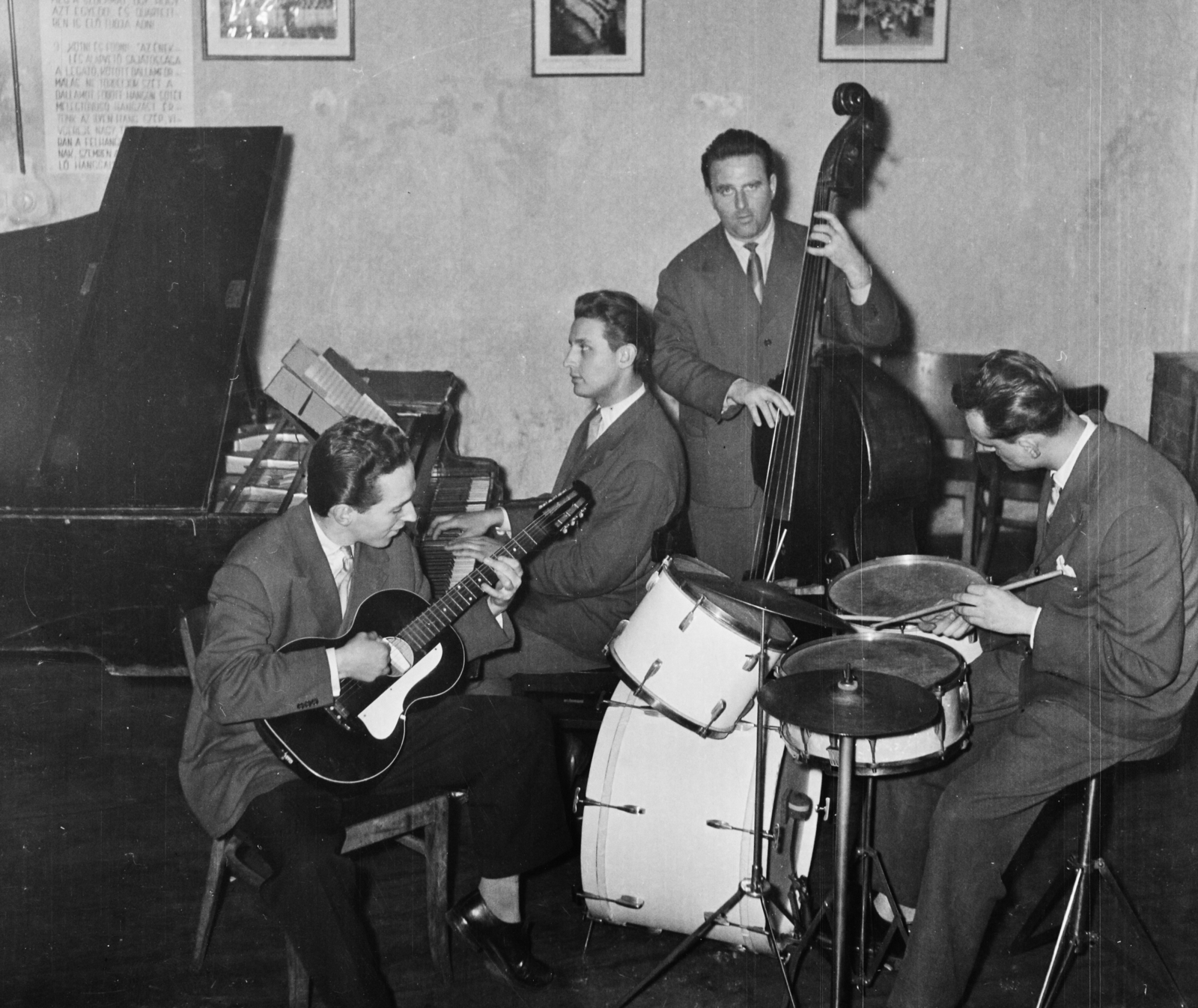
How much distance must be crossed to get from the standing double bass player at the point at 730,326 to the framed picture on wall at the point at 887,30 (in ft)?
5.87

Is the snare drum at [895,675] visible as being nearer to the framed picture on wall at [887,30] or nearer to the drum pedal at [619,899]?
the drum pedal at [619,899]

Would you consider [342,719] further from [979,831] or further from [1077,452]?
[1077,452]

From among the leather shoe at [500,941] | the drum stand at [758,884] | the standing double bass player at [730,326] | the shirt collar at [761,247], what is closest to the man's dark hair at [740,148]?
the standing double bass player at [730,326]

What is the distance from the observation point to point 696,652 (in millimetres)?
2768

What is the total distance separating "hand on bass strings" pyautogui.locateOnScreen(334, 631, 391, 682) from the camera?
8.92 ft

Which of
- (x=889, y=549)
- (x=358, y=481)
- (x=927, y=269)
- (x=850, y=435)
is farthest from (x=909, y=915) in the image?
(x=927, y=269)

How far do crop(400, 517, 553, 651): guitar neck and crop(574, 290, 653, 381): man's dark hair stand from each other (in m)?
0.78

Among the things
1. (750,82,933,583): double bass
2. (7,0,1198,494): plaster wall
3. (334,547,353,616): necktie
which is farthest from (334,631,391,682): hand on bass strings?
(7,0,1198,494): plaster wall

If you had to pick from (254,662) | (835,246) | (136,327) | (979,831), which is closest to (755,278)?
(835,246)

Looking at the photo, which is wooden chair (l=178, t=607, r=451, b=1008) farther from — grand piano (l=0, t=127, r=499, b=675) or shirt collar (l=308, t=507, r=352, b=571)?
grand piano (l=0, t=127, r=499, b=675)

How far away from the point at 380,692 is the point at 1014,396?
1.57 m

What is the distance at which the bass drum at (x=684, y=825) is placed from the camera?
112 inches

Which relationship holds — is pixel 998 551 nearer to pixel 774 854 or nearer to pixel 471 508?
pixel 471 508

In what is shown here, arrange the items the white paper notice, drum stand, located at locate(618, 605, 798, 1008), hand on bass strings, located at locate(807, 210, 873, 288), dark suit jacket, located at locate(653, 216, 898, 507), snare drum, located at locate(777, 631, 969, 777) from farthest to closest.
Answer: the white paper notice, dark suit jacket, located at locate(653, 216, 898, 507), hand on bass strings, located at locate(807, 210, 873, 288), drum stand, located at locate(618, 605, 798, 1008), snare drum, located at locate(777, 631, 969, 777)
